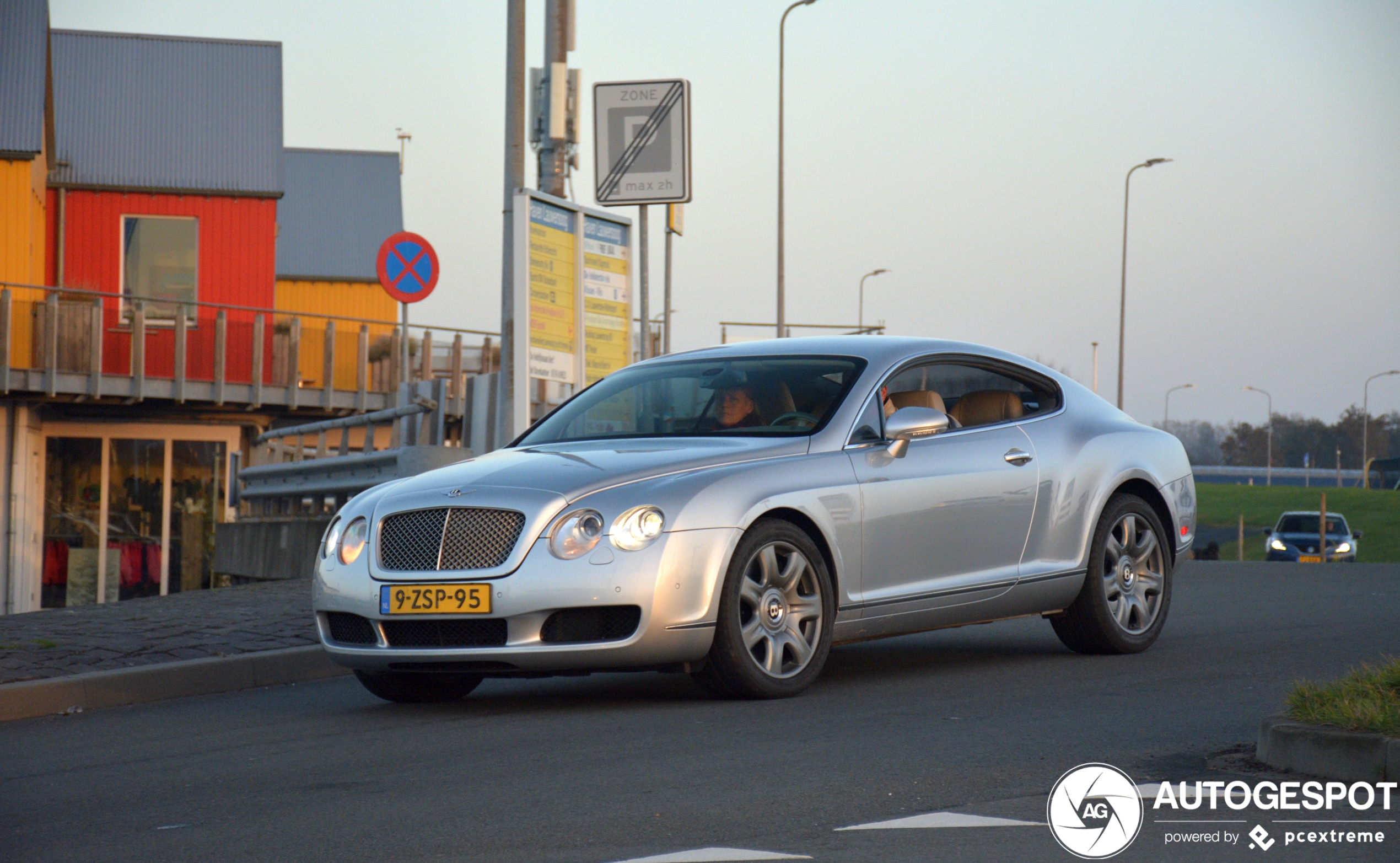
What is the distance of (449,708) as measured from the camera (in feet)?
23.7

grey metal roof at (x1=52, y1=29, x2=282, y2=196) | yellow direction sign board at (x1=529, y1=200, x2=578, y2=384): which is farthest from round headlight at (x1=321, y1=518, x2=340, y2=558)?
grey metal roof at (x1=52, y1=29, x2=282, y2=196)

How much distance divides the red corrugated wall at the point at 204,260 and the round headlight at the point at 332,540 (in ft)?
66.9

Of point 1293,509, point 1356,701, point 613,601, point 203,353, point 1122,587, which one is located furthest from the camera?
point 1293,509

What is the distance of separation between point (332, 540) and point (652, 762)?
7.48ft

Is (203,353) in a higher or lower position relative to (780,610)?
higher

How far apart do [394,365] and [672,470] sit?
76.7ft

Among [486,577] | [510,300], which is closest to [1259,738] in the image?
[486,577]

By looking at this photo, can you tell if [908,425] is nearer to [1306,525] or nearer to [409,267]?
[409,267]

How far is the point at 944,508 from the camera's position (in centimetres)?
752

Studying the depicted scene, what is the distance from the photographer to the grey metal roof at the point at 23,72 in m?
26.5

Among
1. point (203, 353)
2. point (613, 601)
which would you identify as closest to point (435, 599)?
point (613, 601)

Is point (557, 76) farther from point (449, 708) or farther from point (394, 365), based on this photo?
point (394, 365)

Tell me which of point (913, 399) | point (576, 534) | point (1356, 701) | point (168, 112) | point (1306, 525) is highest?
point (168, 112)

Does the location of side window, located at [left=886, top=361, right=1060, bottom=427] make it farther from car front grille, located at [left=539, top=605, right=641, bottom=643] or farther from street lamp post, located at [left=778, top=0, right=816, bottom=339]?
street lamp post, located at [left=778, top=0, right=816, bottom=339]
